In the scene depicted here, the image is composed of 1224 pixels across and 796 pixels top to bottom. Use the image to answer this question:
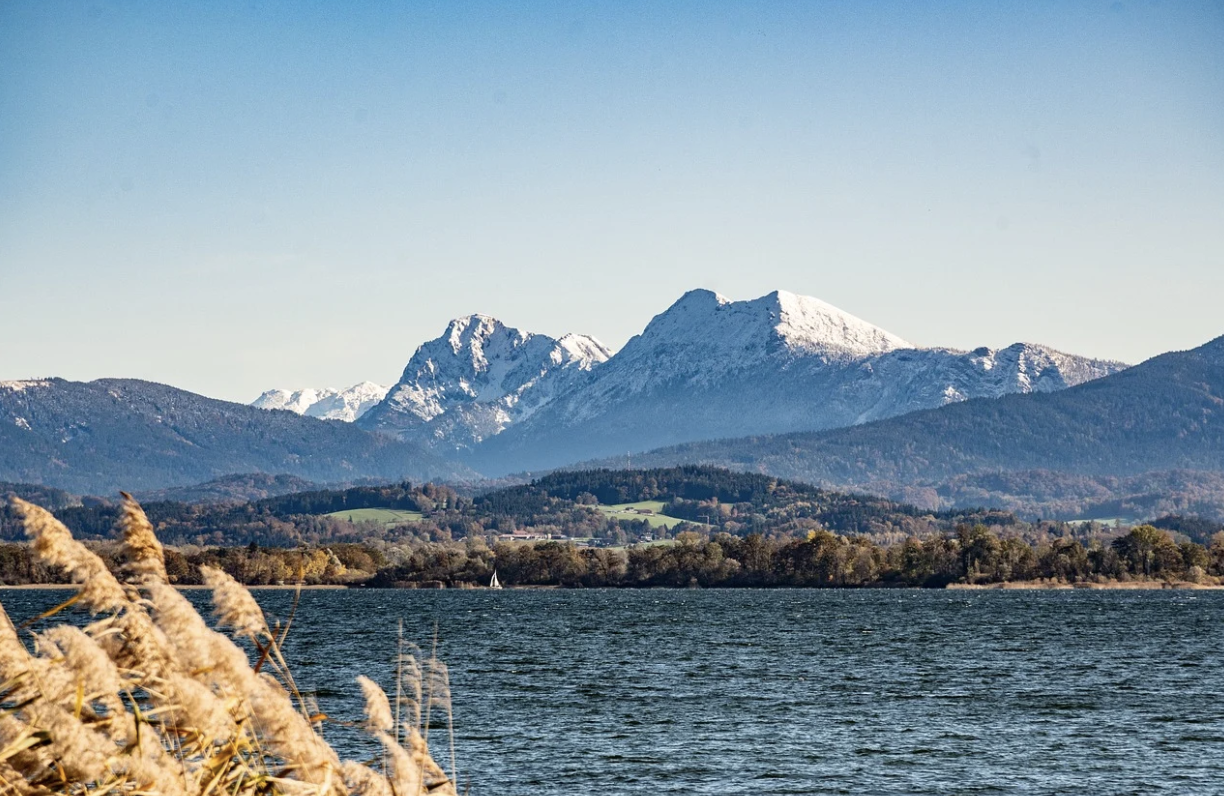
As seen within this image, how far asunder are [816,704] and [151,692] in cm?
6355

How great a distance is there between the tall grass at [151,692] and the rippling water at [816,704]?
34952 millimetres

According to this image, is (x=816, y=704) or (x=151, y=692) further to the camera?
Result: (x=816, y=704)

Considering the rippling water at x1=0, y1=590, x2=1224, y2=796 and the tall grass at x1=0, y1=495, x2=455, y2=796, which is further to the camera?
the rippling water at x1=0, y1=590, x2=1224, y2=796

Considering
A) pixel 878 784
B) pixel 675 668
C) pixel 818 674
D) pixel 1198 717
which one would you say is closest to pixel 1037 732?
pixel 1198 717

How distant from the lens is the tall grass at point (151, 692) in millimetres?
8102

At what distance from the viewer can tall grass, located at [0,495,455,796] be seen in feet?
26.6

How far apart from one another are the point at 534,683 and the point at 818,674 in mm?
17565

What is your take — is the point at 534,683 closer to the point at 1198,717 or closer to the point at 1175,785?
the point at 1198,717

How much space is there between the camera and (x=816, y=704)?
70.3 meters

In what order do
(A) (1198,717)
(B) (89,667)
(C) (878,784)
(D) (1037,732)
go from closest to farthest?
(B) (89,667) < (C) (878,784) < (D) (1037,732) < (A) (1198,717)

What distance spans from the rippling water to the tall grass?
3495 cm

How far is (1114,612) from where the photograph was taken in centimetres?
17350

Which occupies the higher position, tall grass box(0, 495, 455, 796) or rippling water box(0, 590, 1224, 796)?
tall grass box(0, 495, 455, 796)

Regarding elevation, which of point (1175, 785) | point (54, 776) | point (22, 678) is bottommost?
point (1175, 785)
